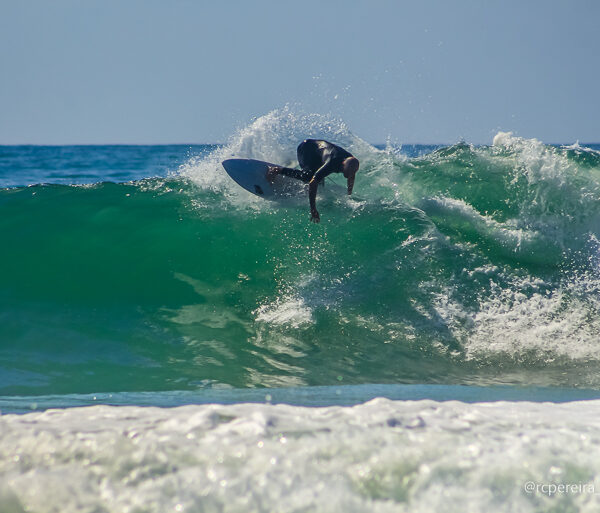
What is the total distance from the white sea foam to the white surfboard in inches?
212

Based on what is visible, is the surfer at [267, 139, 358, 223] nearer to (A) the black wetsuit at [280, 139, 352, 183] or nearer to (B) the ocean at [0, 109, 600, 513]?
(A) the black wetsuit at [280, 139, 352, 183]

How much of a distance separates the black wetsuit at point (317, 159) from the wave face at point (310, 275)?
1.83ft

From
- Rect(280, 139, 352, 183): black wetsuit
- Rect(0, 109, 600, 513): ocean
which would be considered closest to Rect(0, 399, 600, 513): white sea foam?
Rect(0, 109, 600, 513): ocean

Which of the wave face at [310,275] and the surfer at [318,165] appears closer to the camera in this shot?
the wave face at [310,275]

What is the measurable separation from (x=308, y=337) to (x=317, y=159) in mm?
2553

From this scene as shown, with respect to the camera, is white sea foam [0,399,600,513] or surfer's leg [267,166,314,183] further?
surfer's leg [267,166,314,183]

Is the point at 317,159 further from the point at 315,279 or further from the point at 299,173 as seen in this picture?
the point at 315,279

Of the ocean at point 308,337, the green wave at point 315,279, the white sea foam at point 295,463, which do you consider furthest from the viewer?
the green wave at point 315,279

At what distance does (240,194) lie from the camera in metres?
8.33

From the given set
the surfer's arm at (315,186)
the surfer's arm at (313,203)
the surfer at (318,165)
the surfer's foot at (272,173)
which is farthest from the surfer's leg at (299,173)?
the surfer's arm at (313,203)

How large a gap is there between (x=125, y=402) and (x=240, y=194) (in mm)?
4826

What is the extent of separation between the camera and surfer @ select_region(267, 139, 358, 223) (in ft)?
21.5

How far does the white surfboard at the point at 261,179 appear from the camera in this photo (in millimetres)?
7543

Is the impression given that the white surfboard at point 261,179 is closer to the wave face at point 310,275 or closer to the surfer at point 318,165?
the surfer at point 318,165
